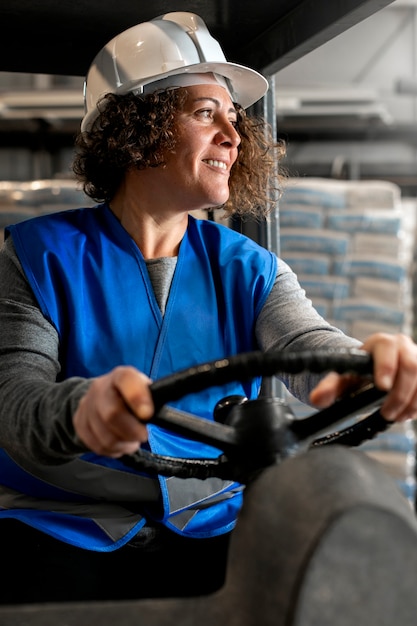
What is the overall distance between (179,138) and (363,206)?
359 centimetres

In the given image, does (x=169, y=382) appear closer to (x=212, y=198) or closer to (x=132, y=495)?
(x=132, y=495)

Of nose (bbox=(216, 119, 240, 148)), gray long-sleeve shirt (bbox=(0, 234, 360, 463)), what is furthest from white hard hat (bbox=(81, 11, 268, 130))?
gray long-sleeve shirt (bbox=(0, 234, 360, 463))

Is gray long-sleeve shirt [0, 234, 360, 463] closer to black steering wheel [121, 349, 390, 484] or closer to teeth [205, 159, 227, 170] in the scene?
black steering wheel [121, 349, 390, 484]

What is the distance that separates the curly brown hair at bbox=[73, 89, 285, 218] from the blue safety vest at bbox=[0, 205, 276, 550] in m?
0.19

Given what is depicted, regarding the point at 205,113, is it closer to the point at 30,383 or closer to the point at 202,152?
the point at 202,152

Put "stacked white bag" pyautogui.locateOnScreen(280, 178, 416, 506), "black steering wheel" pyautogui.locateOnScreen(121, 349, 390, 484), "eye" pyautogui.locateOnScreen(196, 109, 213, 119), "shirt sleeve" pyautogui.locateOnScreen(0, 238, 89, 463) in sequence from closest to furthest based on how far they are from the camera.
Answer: "black steering wheel" pyautogui.locateOnScreen(121, 349, 390, 484) → "shirt sleeve" pyautogui.locateOnScreen(0, 238, 89, 463) → "eye" pyautogui.locateOnScreen(196, 109, 213, 119) → "stacked white bag" pyautogui.locateOnScreen(280, 178, 416, 506)

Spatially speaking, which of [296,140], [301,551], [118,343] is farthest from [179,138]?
[296,140]

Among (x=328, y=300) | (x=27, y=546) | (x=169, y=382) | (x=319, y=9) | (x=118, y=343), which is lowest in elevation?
(x=328, y=300)

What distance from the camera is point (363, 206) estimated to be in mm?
5594

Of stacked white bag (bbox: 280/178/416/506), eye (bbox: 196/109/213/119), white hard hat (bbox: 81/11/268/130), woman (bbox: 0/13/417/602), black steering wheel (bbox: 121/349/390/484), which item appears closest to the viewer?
black steering wheel (bbox: 121/349/390/484)

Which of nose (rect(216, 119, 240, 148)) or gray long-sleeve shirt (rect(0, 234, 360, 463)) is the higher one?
nose (rect(216, 119, 240, 148))

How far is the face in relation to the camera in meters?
2.11

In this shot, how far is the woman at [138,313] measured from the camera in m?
1.78

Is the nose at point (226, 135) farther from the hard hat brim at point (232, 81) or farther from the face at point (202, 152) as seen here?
the hard hat brim at point (232, 81)
